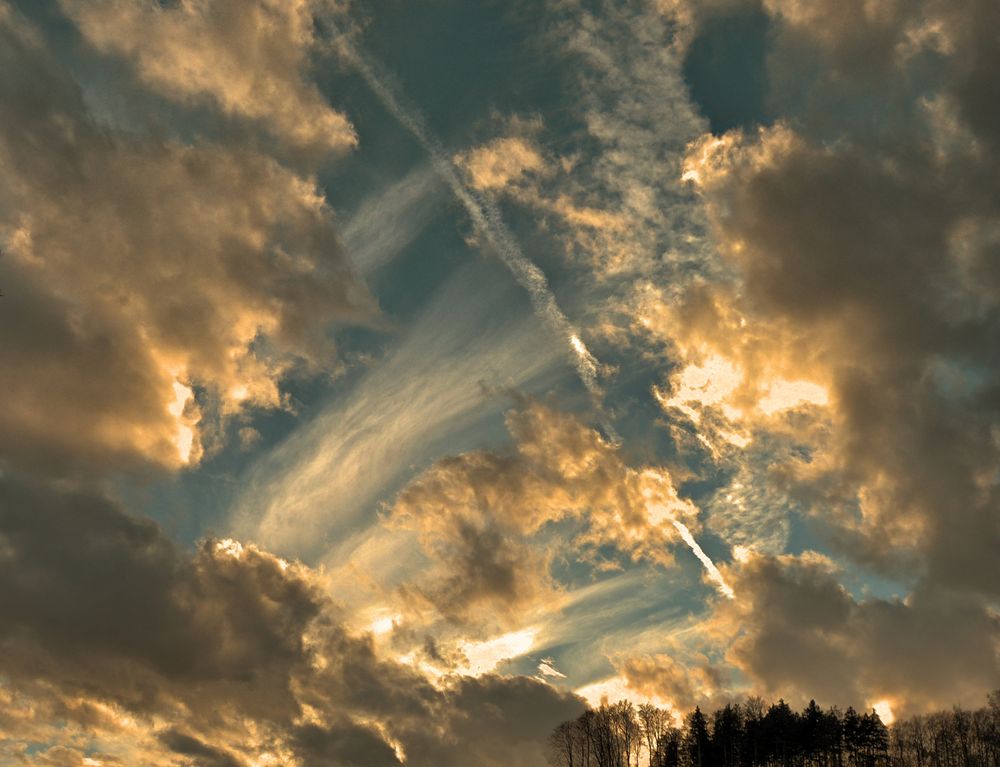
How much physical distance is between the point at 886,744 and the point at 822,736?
15223 mm

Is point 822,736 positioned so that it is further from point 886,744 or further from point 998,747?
point 998,747

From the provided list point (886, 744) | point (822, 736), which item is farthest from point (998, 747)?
point (822, 736)

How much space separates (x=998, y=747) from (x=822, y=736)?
41.7 metres

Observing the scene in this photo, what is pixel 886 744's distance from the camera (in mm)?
199250

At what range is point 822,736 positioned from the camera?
655 feet

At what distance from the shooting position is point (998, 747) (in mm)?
198750

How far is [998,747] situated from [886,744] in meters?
26.5
